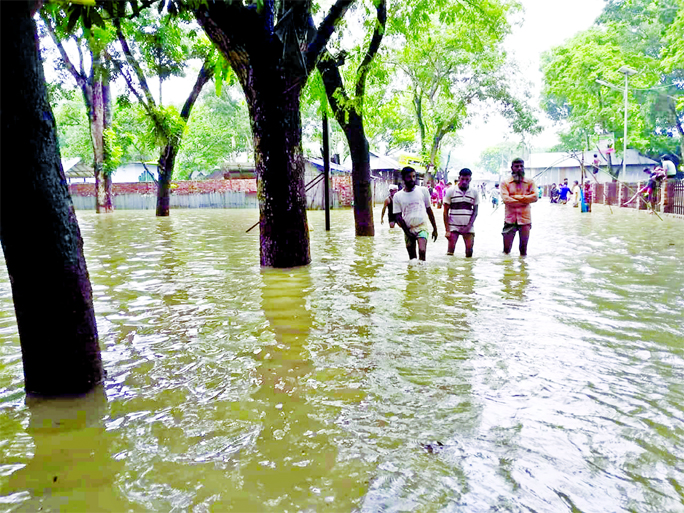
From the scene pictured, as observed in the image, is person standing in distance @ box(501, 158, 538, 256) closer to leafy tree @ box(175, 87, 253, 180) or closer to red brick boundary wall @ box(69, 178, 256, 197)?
red brick boundary wall @ box(69, 178, 256, 197)

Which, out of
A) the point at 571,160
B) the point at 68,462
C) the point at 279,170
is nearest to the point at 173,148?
the point at 279,170

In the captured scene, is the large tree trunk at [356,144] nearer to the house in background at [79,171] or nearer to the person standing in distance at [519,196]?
the person standing in distance at [519,196]

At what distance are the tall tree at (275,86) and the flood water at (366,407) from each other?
2009 millimetres

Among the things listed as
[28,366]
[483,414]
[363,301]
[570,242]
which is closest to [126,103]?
[570,242]

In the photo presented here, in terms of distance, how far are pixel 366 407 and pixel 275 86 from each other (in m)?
5.81

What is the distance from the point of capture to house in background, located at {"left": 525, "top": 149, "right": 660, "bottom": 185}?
167 feet

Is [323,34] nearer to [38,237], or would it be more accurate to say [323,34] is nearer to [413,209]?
[413,209]

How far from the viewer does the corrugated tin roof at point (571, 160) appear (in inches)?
2052

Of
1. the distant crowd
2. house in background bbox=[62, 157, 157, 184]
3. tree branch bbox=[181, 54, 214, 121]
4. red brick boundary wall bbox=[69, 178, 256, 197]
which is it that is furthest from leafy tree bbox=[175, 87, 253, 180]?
the distant crowd

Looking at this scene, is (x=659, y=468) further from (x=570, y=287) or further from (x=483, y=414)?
(x=570, y=287)

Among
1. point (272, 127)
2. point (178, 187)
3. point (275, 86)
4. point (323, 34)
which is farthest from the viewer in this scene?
point (178, 187)

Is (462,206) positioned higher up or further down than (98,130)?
further down

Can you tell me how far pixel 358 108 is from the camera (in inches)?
457

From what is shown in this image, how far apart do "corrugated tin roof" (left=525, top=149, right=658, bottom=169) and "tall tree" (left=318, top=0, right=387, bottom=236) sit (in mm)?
34659
